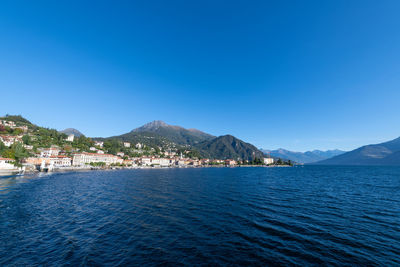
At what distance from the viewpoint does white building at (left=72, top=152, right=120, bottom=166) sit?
132 meters

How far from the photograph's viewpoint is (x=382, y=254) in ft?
43.2

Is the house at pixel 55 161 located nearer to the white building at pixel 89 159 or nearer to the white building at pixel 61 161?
the white building at pixel 61 161

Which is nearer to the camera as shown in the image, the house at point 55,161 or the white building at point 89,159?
the house at point 55,161

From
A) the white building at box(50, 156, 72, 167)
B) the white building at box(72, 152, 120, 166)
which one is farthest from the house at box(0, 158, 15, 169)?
the white building at box(72, 152, 120, 166)

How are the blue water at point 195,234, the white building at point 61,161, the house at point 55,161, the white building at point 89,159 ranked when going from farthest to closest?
the white building at point 89,159 < the white building at point 61,161 < the house at point 55,161 < the blue water at point 195,234

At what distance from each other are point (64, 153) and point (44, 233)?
164564 millimetres

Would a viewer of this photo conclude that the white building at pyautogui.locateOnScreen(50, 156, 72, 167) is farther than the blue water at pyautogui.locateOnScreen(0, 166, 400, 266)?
Yes

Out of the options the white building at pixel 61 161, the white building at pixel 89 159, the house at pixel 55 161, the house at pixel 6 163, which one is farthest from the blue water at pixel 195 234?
the white building at pixel 89 159

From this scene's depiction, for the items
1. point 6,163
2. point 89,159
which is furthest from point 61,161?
point 6,163

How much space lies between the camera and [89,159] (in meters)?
140

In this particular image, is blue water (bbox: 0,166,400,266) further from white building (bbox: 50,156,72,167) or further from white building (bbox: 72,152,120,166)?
white building (bbox: 72,152,120,166)

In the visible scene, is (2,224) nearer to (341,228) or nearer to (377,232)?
(341,228)

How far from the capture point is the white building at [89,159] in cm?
13214

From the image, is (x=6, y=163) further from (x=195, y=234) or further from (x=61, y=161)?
(x=195, y=234)
